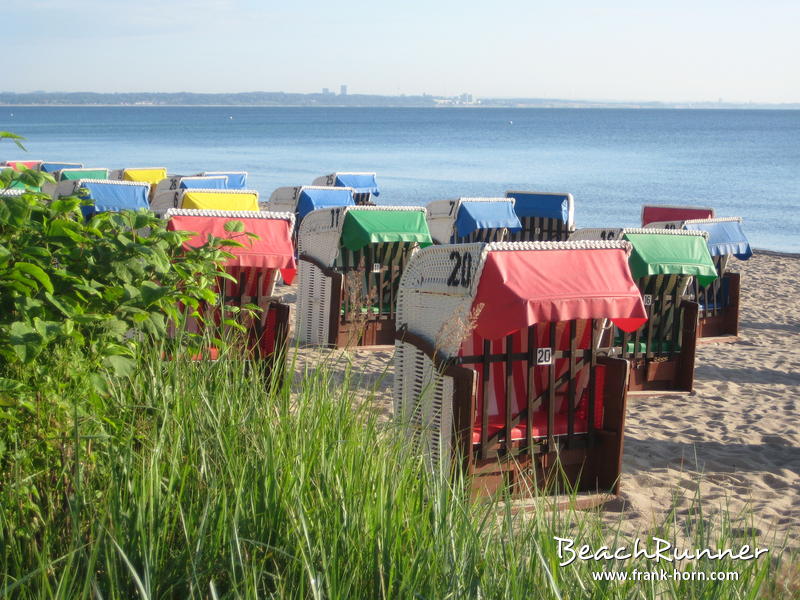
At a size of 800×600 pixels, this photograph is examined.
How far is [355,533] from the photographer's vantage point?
227cm

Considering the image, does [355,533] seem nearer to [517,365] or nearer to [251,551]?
[251,551]

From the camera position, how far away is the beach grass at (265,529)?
210 cm

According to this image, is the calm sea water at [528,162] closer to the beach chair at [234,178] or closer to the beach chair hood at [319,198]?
the beach chair at [234,178]

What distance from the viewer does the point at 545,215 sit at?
1124 cm

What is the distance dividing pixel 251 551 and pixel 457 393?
1729mm

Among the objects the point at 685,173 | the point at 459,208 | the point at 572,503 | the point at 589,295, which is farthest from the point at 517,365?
the point at 685,173

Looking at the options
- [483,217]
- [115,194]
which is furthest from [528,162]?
[115,194]

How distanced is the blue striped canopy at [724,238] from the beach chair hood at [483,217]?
8.44ft

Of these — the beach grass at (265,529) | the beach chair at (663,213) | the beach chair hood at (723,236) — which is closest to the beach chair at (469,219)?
the beach chair at (663,213)

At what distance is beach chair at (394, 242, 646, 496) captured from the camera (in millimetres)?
3893

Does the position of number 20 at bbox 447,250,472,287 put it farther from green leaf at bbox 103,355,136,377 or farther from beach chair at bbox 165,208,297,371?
green leaf at bbox 103,355,136,377

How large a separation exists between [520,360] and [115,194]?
7.21 meters

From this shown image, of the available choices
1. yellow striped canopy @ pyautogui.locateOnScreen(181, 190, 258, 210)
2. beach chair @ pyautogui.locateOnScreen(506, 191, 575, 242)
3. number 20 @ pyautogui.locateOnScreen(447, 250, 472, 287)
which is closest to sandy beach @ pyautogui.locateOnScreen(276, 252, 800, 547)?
number 20 @ pyautogui.locateOnScreen(447, 250, 472, 287)

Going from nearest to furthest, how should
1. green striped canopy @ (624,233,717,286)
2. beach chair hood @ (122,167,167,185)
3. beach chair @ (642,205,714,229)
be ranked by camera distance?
1. green striped canopy @ (624,233,717,286)
2. beach chair @ (642,205,714,229)
3. beach chair hood @ (122,167,167,185)
